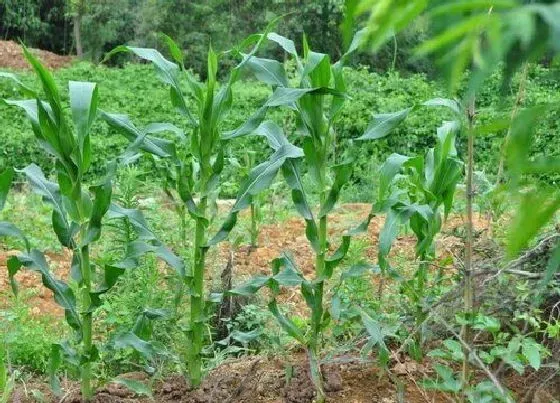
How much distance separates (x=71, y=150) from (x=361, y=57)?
17.8 m

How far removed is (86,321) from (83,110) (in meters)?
0.81

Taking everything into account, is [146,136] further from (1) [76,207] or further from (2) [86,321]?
(2) [86,321]

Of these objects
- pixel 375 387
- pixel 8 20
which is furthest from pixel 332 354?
pixel 8 20

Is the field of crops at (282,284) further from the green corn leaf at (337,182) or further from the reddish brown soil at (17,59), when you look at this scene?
the reddish brown soil at (17,59)

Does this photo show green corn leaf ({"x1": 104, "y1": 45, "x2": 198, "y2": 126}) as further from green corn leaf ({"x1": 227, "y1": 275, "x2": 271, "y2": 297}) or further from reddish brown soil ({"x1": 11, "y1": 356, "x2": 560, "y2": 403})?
reddish brown soil ({"x1": 11, "y1": 356, "x2": 560, "y2": 403})

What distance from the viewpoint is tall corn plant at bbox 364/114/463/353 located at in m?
3.46

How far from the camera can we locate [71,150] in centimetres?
326

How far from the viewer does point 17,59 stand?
22.5 m

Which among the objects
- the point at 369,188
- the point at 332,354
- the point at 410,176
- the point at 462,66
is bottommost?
the point at 369,188

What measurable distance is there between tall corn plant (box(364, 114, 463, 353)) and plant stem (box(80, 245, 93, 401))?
1.13m

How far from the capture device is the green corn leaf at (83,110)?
10.6 feet

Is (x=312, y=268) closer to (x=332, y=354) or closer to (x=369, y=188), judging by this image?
(x=332, y=354)

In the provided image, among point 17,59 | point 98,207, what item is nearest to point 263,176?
point 98,207

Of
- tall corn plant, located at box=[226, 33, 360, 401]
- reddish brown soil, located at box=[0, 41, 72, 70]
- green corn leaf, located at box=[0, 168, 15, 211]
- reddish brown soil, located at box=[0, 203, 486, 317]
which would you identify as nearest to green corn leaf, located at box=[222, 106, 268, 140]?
tall corn plant, located at box=[226, 33, 360, 401]
